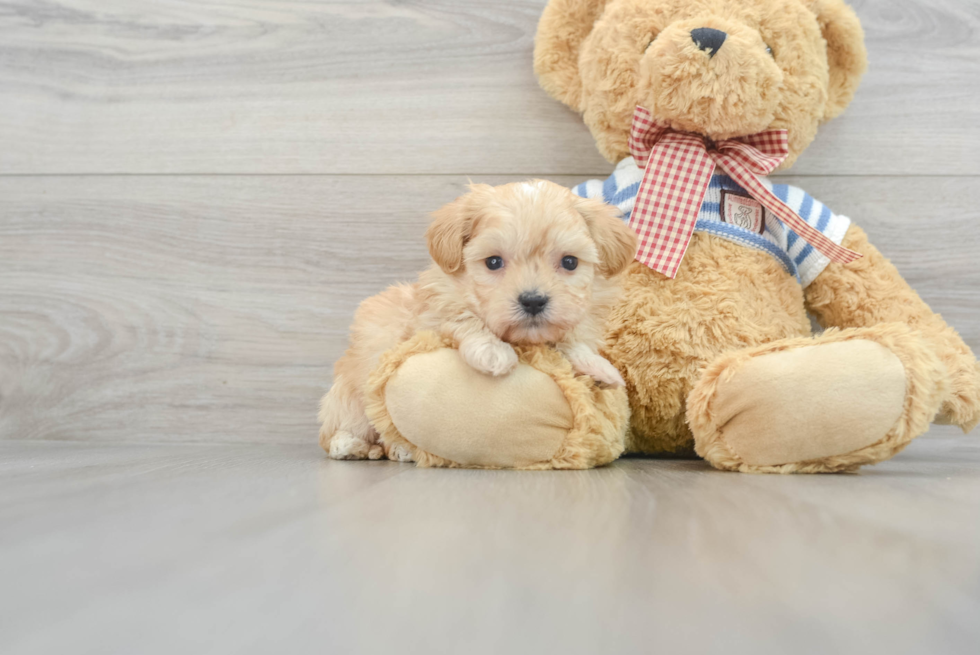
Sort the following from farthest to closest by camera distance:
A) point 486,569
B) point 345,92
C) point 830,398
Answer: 1. point 345,92
2. point 830,398
3. point 486,569

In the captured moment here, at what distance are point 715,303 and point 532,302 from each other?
1.09 ft

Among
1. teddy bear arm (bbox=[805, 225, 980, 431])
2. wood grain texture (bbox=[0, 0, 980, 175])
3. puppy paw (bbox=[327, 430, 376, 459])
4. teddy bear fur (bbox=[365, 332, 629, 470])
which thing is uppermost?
wood grain texture (bbox=[0, 0, 980, 175])

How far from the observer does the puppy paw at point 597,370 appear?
3.01 ft

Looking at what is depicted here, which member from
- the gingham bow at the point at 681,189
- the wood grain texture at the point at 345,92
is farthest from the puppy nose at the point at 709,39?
the wood grain texture at the point at 345,92

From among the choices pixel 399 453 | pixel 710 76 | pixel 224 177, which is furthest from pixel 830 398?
pixel 224 177

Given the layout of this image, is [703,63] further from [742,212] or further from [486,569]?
[486,569]

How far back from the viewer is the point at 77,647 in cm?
29

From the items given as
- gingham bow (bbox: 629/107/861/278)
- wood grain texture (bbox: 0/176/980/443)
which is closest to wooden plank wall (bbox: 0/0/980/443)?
wood grain texture (bbox: 0/176/980/443)

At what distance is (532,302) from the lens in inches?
33.2

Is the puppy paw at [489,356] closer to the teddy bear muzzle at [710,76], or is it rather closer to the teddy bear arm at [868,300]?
the teddy bear muzzle at [710,76]

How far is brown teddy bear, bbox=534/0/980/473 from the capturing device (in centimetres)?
91

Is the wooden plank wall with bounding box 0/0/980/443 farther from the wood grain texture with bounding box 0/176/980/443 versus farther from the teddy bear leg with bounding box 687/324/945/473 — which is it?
the teddy bear leg with bounding box 687/324/945/473

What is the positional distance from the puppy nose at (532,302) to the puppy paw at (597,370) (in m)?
0.12

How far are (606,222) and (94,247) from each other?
3.55 ft
